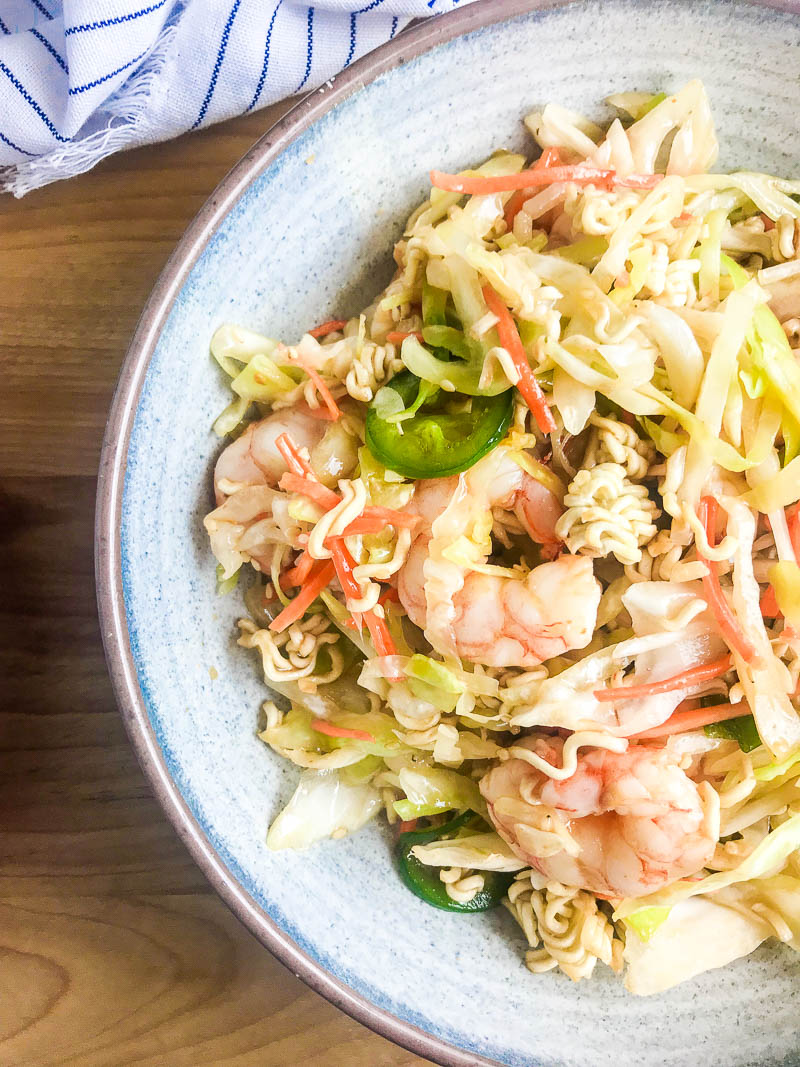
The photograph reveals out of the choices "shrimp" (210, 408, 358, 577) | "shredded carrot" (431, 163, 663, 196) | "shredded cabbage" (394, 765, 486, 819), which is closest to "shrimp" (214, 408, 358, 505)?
"shrimp" (210, 408, 358, 577)

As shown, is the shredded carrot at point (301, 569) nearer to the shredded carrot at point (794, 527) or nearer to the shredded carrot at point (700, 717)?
the shredded carrot at point (700, 717)

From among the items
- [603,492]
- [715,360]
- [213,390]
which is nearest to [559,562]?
[603,492]

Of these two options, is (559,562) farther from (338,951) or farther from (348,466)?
(338,951)

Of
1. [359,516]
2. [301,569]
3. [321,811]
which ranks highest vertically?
[359,516]

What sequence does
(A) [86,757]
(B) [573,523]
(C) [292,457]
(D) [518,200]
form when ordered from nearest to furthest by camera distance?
(B) [573,523] → (C) [292,457] → (D) [518,200] → (A) [86,757]

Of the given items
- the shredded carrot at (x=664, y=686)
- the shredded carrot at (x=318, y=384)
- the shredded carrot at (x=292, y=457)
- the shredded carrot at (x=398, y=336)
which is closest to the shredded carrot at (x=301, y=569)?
the shredded carrot at (x=292, y=457)

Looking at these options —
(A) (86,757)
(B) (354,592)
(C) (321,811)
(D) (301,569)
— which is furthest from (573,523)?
(A) (86,757)

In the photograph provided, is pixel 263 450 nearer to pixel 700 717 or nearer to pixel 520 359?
pixel 520 359
